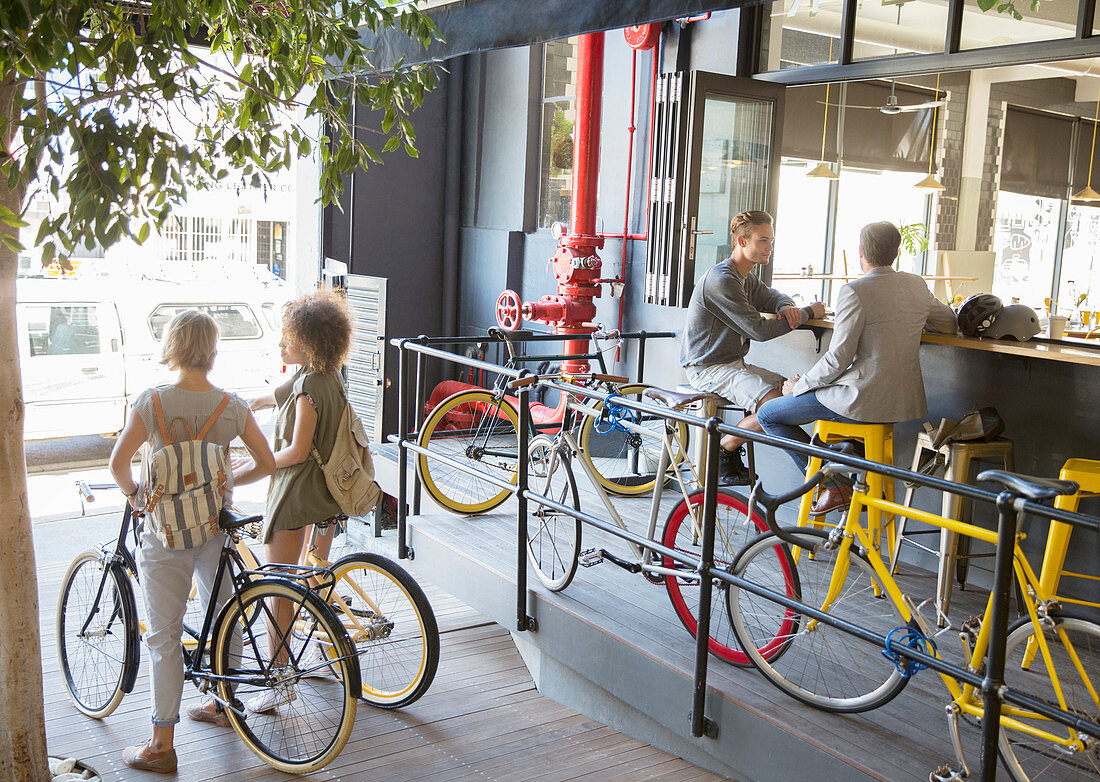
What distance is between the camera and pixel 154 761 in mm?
3725

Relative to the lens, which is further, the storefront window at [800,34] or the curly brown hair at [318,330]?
the storefront window at [800,34]

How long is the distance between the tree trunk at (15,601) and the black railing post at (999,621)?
2839 mm

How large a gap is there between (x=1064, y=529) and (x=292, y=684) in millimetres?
2717

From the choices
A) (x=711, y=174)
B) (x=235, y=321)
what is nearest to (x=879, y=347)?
(x=711, y=174)

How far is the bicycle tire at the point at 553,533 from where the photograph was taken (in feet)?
13.8

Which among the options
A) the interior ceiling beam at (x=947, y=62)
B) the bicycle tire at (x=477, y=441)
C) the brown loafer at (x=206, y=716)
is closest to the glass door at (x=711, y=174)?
the interior ceiling beam at (x=947, y=62)

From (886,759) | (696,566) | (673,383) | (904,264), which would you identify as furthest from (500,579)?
(904,264)

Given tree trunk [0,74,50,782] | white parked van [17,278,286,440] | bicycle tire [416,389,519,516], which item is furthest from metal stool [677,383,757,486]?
white parked van [17,278,286,440]

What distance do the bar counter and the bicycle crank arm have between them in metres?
1.57

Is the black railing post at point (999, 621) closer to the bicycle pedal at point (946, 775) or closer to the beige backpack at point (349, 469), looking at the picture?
the bicycle pedal at point (946, 775)

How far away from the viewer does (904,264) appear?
37.2 ft

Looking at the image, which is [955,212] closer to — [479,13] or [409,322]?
[409,322]

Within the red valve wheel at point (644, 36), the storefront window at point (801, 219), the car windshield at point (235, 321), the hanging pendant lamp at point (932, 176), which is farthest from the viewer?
the car windshield at point (235, 321)

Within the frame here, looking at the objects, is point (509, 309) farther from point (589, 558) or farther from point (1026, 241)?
point (1026, 241)
